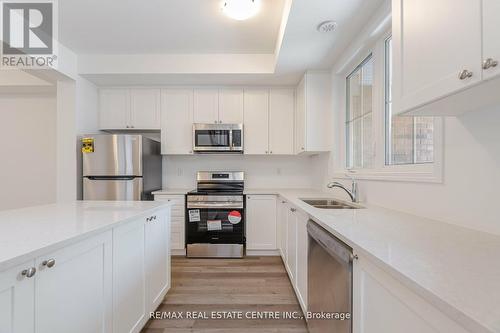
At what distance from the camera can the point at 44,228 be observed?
1102 mm

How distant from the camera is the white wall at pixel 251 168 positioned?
11.9 ft

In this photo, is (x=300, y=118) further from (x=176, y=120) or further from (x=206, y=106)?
(x=176, y=120)

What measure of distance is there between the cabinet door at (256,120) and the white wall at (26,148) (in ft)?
9.41

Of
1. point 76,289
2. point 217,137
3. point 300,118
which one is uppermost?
point 300,118

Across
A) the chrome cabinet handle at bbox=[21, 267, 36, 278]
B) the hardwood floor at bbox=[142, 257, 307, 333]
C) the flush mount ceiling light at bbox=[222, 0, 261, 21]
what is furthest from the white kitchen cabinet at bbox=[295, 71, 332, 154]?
Result: the chrome cabinet handle at bbox=[21, 267, 36, 278]

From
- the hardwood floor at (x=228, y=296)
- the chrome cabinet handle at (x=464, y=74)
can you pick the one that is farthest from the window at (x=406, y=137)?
the hardwood floor at (x=228, y=296)

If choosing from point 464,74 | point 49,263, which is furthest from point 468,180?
point 49,263

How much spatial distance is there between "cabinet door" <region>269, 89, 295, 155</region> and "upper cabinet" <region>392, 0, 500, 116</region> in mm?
2247

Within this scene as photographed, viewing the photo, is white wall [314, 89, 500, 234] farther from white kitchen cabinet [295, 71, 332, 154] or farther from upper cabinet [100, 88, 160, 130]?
upper cabinet [100, 88, 160, 130]

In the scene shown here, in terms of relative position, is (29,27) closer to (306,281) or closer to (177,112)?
(177,112)

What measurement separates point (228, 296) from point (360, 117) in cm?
211

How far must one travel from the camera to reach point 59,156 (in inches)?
116

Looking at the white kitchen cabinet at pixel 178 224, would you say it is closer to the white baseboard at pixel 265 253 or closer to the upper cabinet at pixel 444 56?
the white baseboard at pixel 265 253

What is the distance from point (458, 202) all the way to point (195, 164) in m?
3.09
